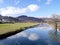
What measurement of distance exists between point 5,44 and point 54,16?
231 ft

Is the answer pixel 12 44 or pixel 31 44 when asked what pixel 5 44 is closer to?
pixel 12 44

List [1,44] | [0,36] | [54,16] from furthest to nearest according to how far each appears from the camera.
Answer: [54,16]
[0,36]
[1,44]

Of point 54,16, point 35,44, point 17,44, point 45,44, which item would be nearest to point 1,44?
point 17,44

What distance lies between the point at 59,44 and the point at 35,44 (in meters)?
4.01

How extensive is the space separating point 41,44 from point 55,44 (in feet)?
7.67

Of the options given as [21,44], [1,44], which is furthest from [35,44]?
[1,44]

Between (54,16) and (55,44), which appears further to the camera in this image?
(54,16)

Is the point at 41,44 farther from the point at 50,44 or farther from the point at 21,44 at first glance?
the point at 21,44

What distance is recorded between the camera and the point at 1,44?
2350 centimetres

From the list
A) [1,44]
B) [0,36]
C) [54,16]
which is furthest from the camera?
[54,16]

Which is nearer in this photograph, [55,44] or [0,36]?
[55,44]

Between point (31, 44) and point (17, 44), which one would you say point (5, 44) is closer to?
point (17, 44)

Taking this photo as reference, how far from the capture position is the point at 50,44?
Result: 78.1 ft

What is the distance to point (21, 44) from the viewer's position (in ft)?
77.6
